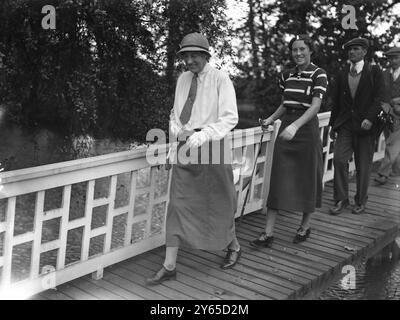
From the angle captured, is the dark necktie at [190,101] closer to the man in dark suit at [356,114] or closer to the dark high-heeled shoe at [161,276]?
the dark high-heeled shoe at [161,276]

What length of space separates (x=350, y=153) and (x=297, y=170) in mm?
1212

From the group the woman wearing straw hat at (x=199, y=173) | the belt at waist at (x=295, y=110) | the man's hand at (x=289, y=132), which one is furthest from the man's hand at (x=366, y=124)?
the woman wearing straw hat at (x=199, y=173)

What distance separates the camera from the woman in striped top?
4.10 meters

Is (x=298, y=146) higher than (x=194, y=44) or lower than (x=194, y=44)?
lower

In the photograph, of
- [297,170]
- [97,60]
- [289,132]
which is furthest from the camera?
[97,60]

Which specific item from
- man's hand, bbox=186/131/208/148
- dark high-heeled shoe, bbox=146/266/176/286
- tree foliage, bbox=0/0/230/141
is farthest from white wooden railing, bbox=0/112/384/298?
tree foliage, bbox=0/0/230/141

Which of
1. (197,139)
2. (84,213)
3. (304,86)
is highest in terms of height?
(304,86)

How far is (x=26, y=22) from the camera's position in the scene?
5617 mm

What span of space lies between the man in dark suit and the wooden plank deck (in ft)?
1.43

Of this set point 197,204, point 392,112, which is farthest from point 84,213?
point 392,112

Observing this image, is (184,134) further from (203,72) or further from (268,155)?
(268,155)

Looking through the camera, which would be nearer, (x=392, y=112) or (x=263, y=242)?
(x=263, y=242)

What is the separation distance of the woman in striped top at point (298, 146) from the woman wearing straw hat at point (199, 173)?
0.75 metres

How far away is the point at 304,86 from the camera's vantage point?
4.14 metres
